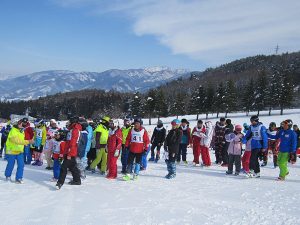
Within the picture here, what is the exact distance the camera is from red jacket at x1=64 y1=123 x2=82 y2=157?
9.93 meters

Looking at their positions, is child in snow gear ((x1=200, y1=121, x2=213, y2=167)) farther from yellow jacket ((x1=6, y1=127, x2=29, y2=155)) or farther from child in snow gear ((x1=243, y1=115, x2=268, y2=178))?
yellow jacket ((x1=6, y1=127, x2=29, y2=155))

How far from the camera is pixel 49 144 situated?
529 inches

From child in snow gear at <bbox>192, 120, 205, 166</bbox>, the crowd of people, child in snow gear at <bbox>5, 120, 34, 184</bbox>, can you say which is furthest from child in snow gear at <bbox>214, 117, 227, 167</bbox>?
child in snow gear at <bbox>5, 120, 34, 184</bbox>

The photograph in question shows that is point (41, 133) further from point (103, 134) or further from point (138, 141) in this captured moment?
point (138, 141)

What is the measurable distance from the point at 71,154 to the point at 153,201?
9.12 ft

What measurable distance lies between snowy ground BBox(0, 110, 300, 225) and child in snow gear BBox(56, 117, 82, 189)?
29 centimetres

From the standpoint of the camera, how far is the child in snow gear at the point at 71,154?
9820 millimetres

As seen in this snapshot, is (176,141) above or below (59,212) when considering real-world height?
above

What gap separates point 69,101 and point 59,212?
15147 centimetres

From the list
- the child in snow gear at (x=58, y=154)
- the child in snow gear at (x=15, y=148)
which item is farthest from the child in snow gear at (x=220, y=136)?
the child in snow gear at (x=15, y=148)

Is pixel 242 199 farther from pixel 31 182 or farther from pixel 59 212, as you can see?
pixel 31 182

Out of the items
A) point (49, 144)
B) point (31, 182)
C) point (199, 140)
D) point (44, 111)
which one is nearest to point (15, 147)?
point (31, 182)

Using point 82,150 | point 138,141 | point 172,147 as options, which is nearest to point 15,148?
point 82,150

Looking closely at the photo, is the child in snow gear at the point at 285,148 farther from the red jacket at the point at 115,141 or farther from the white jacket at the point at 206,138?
the red jacket at the point at 115,141
